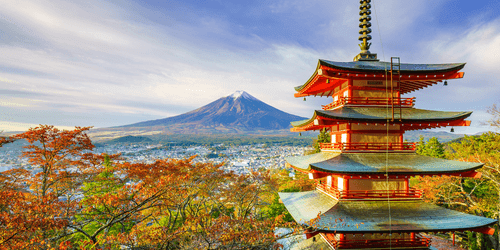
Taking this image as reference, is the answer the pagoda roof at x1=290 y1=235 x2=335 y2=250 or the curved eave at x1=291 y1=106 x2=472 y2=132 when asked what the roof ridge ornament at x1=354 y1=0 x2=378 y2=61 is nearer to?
the curved eave at x1=291 y1=106 x2=472 y2=132

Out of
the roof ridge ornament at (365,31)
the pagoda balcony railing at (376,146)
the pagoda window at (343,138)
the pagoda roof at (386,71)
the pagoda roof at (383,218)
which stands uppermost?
the roof ridge ornament at (365,31)

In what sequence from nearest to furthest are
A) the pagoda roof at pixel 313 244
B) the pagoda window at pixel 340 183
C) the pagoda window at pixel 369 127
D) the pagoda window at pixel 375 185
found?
the pagoda window at pixel 375 185 < the pagoda window at pixel 369 127 < the pagoda window at pixel 340 183 < the pagoda roof at pixel 313 244

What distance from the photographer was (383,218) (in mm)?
7289

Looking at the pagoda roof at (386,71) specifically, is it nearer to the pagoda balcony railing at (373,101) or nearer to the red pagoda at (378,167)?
the red pagoda at (378,167)

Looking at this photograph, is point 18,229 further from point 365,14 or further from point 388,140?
point 365,14

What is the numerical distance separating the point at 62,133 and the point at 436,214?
603 inches

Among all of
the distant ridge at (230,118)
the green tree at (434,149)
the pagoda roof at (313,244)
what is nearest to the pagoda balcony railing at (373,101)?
the pagoda roof at (313,244)

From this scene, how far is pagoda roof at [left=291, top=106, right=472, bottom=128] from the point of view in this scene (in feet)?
25.0

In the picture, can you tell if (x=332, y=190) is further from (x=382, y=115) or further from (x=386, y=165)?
(x=382, y=115)

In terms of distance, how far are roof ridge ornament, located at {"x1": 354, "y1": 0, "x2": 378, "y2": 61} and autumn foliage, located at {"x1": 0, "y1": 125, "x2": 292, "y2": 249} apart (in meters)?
7.85

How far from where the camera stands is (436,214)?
7.44 meters

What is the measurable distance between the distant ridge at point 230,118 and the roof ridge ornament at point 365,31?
12477cm

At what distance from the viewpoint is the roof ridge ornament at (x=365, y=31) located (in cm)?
938

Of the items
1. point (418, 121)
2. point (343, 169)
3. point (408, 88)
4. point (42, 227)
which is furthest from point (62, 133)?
point (408, 88)
